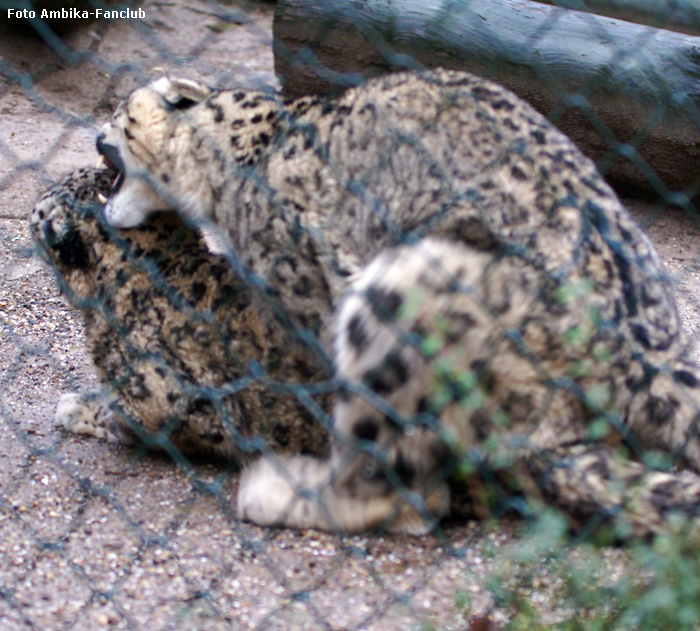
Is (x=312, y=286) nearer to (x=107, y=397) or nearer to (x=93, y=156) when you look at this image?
(x=107, y=397)

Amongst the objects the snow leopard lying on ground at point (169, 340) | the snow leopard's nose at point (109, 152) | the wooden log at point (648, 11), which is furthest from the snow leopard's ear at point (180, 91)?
the wooden log at point (648, 11)

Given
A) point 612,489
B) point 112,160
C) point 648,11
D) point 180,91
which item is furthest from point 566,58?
point 612,489

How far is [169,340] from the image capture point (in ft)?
7.22

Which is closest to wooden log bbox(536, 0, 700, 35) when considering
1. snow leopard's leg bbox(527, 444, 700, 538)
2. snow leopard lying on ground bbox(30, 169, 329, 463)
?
snow leopard lying on ground bbox(30, 169, 329, 463)

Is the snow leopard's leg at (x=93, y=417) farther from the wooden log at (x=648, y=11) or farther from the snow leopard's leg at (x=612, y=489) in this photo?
the wooden log at (x=648, y=11)

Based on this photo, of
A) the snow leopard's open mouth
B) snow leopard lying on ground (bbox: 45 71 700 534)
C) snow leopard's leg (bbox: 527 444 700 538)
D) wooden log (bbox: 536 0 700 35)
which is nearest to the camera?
snow leopard's leg (bbox: 527 444 700 538)

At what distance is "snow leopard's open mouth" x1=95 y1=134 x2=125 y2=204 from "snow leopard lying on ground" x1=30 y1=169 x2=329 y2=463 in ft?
0.17

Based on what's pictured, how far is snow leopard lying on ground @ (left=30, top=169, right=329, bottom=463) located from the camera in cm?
209

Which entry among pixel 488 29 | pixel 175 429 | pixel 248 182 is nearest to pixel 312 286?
pixel 248 182

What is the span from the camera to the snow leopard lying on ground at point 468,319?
1689 millimetres

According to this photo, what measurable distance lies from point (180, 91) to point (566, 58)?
1.74m

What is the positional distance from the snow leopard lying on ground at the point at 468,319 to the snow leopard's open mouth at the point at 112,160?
47cm

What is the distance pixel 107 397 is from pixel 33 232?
0.54 m

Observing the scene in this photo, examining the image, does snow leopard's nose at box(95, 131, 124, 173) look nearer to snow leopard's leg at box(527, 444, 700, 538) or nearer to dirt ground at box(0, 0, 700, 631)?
dirt ground at box(0, 0, 700, 631)
